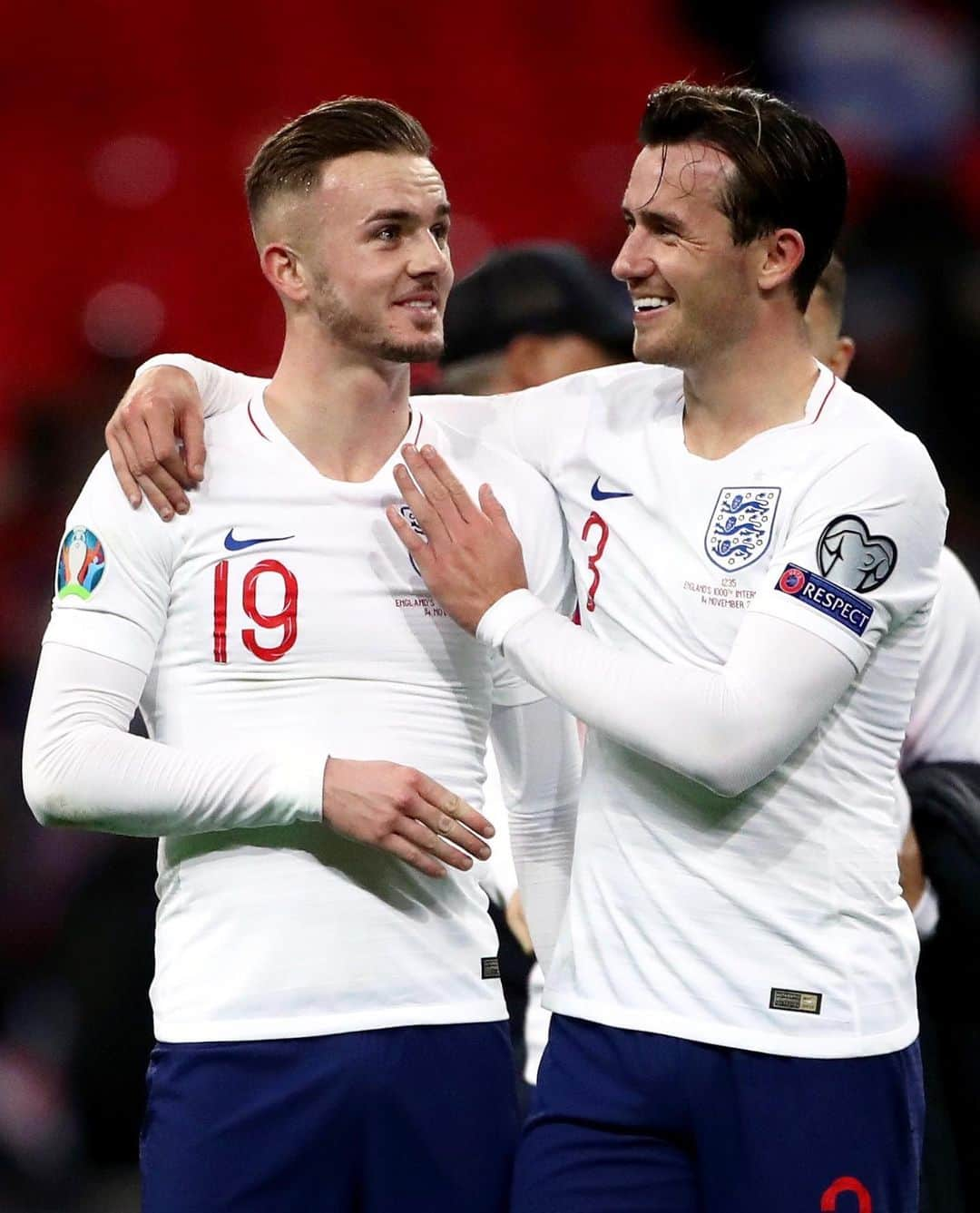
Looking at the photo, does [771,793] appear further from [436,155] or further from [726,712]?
[436,155]

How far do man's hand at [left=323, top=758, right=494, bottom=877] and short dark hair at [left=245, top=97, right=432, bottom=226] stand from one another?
2.97ft

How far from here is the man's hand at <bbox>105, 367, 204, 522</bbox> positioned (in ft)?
8.73

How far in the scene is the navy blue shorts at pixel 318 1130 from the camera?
2525 mm

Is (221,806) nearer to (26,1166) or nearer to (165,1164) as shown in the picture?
(165,1164)

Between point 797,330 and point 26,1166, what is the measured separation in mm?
3254

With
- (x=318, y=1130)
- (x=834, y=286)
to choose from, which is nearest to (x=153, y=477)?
(x=318, y=1130)

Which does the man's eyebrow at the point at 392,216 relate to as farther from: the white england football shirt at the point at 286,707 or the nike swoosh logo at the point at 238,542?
the nike swoosh logo at the point at 238,542

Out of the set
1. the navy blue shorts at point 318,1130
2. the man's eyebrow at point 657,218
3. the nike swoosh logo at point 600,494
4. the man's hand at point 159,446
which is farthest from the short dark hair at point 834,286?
the navy blue shorts at point 318,1130

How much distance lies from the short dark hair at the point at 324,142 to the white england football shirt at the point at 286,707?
427 mm

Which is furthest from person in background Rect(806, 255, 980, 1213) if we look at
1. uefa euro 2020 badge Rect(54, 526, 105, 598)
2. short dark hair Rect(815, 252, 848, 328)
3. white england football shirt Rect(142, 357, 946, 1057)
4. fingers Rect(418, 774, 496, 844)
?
uefa euro 2020 badge Rect(54, 526, 105, 598)

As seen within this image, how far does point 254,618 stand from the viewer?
2.65m

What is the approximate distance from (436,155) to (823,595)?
4.70 metres

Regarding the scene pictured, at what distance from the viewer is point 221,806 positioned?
252 cm

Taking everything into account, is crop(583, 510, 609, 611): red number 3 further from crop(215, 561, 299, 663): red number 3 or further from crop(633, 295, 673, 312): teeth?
crop(215, 561, 299, 663): red number 3
